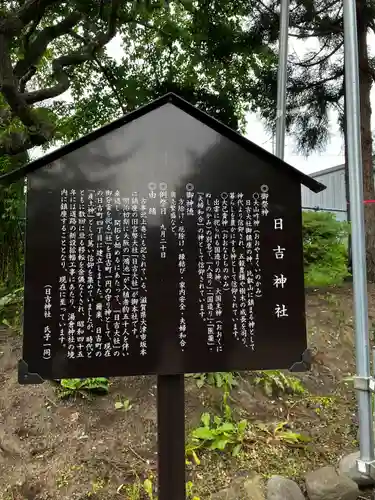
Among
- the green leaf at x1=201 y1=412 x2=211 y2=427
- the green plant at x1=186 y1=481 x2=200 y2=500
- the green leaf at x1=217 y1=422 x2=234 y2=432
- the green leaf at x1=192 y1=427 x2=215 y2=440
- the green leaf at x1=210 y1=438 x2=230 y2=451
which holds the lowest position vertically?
the green plant at x1=186 y1=481 x2=200 y2=500

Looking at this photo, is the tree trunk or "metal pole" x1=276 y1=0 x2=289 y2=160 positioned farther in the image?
the tree trunk

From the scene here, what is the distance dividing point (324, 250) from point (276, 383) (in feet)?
8.20

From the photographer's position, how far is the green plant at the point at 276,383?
377 centimetres

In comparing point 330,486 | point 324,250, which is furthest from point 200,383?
point 324,250

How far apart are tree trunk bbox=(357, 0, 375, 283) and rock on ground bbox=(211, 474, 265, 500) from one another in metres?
4.09

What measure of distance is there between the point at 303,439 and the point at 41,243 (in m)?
2.55

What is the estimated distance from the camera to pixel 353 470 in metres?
3.00

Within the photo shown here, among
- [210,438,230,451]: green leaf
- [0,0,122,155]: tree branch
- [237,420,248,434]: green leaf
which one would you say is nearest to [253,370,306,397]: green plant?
[237,420,248,434]: green leaf

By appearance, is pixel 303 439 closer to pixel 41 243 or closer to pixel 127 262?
pixel 127 262

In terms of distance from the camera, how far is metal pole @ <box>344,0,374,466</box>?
2979 millimetres

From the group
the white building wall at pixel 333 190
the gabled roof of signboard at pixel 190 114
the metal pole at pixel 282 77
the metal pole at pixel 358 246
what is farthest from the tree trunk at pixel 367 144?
the gabled roof of signboard at pixel 190 114

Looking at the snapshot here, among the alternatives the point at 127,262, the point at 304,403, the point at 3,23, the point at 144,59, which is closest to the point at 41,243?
the point at 127,262

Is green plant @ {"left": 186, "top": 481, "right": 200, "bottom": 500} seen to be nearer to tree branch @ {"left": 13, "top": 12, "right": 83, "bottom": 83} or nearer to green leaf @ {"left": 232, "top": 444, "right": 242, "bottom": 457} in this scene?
green leaf @ {"left": 232, "top": 444, "right": 242, "bottom": 457}

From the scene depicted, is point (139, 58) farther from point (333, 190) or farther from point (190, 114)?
point (190, 114)
